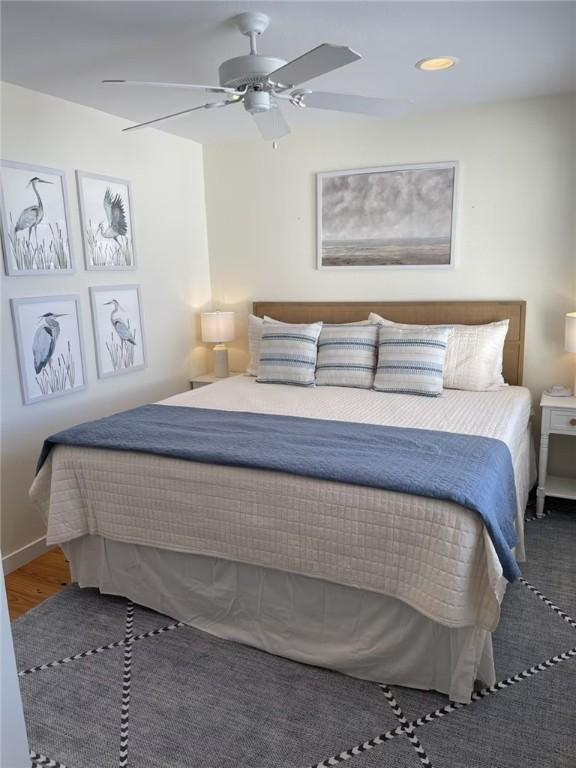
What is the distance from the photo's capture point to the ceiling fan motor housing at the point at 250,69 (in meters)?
2.11

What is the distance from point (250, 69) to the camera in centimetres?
212

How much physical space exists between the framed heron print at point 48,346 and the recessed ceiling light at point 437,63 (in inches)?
87.8

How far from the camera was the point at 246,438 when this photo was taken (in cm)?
238

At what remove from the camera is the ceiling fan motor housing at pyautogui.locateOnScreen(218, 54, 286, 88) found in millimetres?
2113

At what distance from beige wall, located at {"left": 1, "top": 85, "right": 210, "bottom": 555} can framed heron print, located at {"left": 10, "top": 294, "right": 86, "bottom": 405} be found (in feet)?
0.16

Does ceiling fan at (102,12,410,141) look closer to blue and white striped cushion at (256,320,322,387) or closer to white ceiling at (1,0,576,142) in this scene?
white ceiling at (1,0,576,142)

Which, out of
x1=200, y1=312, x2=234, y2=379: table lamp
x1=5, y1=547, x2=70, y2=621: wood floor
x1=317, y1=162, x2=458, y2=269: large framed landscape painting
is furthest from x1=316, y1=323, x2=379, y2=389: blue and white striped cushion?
x1=5, y1=547, x2=70, y2=621: wood floor

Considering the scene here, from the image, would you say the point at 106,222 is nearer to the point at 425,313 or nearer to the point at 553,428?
the point at 425,313

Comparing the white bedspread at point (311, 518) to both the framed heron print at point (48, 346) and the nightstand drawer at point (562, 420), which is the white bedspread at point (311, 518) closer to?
the nightstand drawer at point (562, 420)

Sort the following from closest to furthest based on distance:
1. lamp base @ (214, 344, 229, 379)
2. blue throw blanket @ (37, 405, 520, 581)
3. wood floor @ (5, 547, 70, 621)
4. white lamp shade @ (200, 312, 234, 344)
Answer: blue throw blanket @ (37, 405, 520, 581)
wood floor @ (5, 547, 70, 621)
white lamp shade @ (200, 312, 234, 344)
lamp base @ (214, 344, 229, 379)

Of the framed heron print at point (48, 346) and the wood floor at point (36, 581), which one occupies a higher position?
the framed heron print at point (48, 346)

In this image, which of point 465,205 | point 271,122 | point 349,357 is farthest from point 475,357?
point 271,122

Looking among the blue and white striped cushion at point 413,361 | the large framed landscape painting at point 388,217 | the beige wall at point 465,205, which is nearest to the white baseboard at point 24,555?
the blue and white striped cushion at point 413,361

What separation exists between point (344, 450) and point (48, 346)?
1.81 metres
